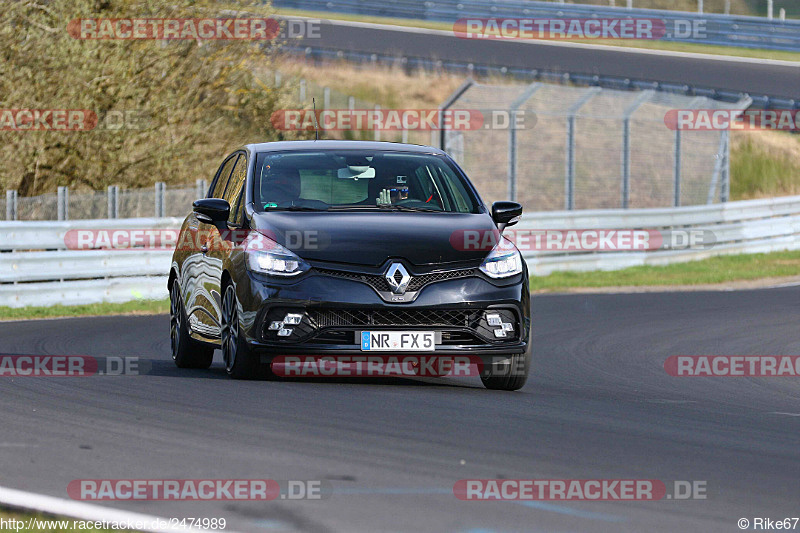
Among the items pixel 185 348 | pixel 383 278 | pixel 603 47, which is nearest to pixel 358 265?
pixel 383 278

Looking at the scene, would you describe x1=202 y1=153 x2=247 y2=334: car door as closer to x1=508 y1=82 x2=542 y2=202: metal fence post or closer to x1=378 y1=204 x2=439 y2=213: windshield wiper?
x1=378 y1=204 x2=439 y2=213: windshield wiper

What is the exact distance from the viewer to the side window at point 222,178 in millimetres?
11484

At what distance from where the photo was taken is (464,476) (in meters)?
6.29

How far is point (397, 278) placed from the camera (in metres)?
9.22

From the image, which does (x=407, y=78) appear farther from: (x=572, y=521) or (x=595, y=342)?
(x=572, y=521)

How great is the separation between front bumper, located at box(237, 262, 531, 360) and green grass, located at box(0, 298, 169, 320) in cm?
890

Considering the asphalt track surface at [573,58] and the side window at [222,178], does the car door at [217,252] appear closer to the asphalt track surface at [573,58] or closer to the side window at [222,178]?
the side window at [222,178]

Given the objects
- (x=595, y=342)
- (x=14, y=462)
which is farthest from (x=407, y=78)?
(x=14, y=462)

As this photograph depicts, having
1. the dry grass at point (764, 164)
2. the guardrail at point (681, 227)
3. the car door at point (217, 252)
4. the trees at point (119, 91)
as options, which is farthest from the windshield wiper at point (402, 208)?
the dry grass at point (764, 164)

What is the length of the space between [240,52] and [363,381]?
17.3 meters

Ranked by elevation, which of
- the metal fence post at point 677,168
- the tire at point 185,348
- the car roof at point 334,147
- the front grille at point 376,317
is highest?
the car roof at point 334,147

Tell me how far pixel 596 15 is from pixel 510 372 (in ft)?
108

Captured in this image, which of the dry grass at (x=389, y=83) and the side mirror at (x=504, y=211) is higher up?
the side mirror at (x=504, y=211)

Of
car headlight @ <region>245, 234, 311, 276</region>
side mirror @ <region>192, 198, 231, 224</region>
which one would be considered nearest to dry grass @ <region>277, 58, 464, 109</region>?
side mirror @ <region>192, 198, 231, 224</region>
